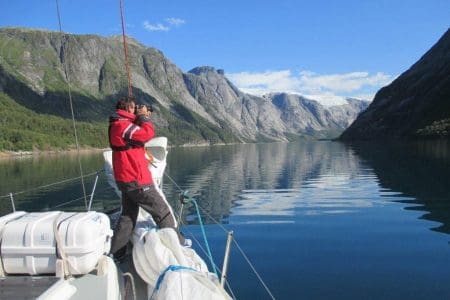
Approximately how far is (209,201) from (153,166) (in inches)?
707

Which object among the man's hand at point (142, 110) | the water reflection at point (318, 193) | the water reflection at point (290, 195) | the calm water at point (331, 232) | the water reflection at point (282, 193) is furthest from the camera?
the water reflection at point (282, 193)

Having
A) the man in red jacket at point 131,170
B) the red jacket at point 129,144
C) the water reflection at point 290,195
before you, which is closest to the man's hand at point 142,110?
the man in red jacket at point 131,170

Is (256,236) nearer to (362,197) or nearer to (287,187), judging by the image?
(362,197)

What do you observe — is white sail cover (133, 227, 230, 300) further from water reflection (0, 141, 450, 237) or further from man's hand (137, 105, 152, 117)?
water reflection (0, 141, 450, 237)

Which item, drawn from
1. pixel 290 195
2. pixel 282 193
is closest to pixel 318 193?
pixel 290 195

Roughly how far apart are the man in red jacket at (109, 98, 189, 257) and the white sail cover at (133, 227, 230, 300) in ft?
4.80

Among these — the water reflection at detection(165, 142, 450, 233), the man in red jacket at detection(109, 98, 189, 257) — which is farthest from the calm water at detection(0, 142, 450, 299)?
the man in red jacket at detection(109, 98, 189, 257)

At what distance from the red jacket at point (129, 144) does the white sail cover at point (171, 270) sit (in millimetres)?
1676

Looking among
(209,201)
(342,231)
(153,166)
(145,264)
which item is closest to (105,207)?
(209,201)

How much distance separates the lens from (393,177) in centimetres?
3947

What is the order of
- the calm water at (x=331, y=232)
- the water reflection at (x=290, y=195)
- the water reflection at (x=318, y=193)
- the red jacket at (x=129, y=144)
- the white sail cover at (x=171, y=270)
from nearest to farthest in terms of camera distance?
1. the white sail cover at (x=171, y=270)
2. the red jacket at (x=129, y=144)
3. the calm water at (x=331, y=232)
4. the water reflection at (x=290, y=195)
5. the water reflection at (x=318, y=193)

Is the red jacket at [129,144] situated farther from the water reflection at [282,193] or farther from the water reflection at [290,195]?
the water reflection at [282,193]

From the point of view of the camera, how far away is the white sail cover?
19.8ft

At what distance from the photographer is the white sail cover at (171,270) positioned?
6047 millimetres
